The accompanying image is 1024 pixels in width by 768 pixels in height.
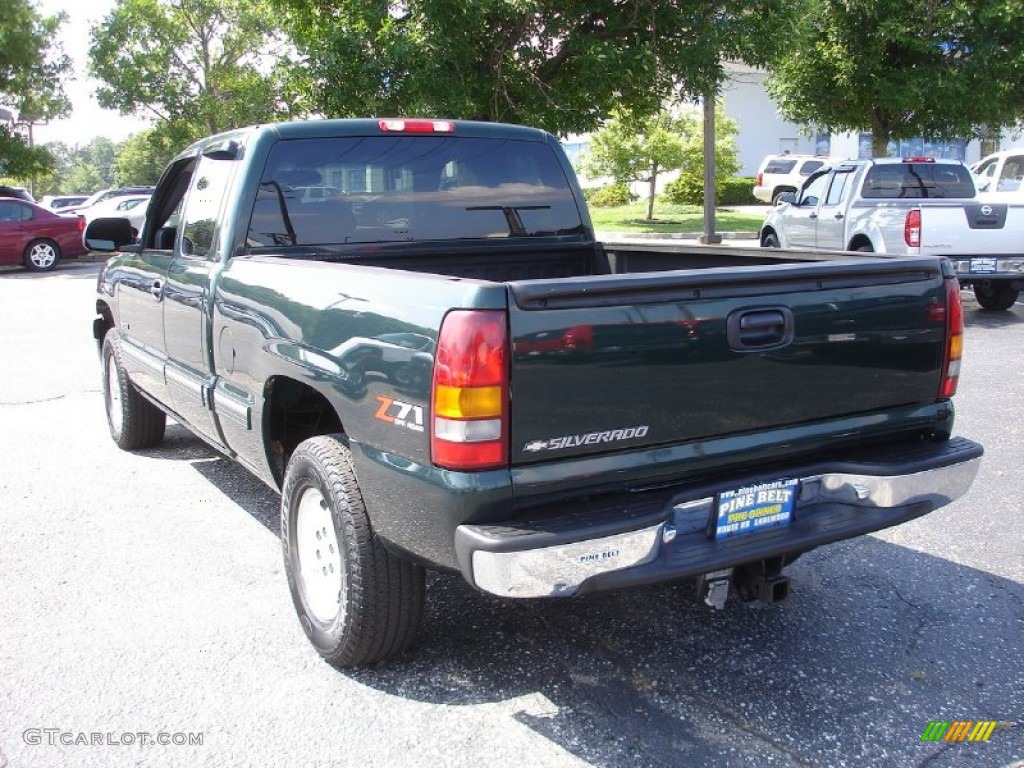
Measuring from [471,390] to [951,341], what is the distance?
1.84 m

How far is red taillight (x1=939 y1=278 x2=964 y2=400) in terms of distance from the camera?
330cm

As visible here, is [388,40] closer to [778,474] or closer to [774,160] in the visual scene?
[778,474]

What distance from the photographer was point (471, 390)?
8.46 ft

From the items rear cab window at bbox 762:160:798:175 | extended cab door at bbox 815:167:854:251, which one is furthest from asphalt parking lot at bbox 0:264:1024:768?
rear cab window at bbox 762:160:798:175

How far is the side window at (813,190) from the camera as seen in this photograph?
12039 millimetres

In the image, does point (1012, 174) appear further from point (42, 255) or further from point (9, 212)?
point (9, 212)

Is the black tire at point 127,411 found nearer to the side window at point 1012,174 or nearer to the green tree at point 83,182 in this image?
the side window at point 1012,174

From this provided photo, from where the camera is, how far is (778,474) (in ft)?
9.87

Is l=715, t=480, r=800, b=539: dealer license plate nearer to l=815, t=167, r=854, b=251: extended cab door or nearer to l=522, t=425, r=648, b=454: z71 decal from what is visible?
l=522, t=425, r=648, b=454: z71 decal

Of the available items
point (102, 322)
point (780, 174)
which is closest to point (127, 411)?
point (102, 322)

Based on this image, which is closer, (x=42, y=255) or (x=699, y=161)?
(x=42, y=255)

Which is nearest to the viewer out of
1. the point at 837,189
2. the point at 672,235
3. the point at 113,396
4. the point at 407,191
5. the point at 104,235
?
the point at 407,191

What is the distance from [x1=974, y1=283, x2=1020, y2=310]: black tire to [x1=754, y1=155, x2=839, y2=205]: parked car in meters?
20.2

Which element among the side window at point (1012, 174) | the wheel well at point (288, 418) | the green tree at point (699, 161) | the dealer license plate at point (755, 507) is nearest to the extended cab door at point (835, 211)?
the side window at point (1012, 174)
